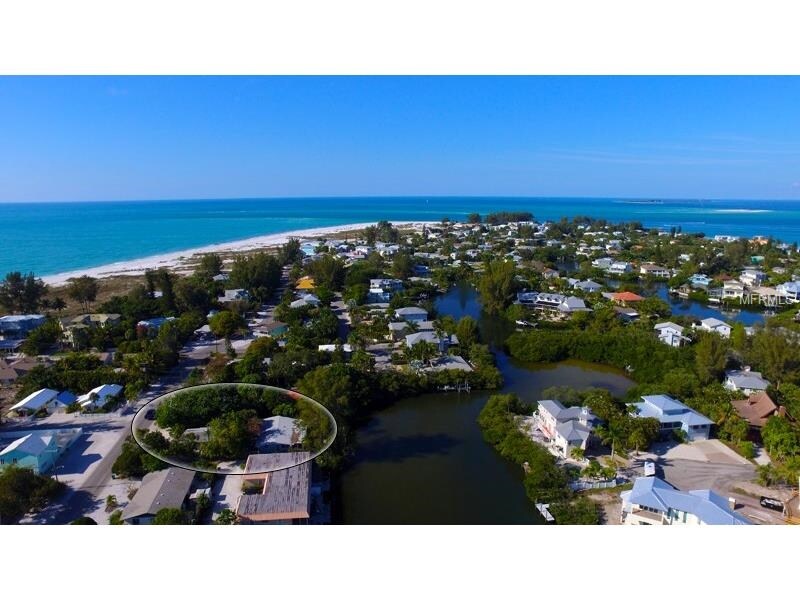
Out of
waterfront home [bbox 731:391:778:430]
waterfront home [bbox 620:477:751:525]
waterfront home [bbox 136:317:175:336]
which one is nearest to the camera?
waterfront home [bbox 620:477:751:525]

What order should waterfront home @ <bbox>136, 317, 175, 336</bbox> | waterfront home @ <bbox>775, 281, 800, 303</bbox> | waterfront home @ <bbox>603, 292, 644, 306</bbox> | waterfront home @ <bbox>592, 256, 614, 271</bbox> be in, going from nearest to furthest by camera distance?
waterfront home @ <bbox>136, 317, 175, 336</bbox> → waterfront home @ <bbox>603, 292, 644, 306</bbox> → waterfront home @ <bbox>775, 281, 800, 303</bbox> → waterfront home @ <bbox>592, 256, 614, 271</bbox>

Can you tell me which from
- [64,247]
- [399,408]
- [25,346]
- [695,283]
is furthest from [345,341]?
[64,247]

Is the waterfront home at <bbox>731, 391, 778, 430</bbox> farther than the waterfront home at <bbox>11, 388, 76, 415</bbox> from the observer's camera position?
No

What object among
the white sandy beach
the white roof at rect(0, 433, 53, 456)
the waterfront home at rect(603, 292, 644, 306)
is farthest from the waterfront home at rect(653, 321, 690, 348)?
the white sandy beach

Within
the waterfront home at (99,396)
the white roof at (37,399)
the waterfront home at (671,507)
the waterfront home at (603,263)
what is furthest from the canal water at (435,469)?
the waterfront home at (603,263)

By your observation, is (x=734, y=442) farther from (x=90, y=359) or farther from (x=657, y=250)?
(x=657, y=250)

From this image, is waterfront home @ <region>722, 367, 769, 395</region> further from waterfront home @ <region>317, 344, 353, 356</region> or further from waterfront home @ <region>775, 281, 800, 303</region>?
waterfront home @ <region>775, 281, 800, 303</region>

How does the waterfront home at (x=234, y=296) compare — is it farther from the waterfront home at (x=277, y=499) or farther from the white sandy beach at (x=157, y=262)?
the waterfront home at (x=277, y=499)

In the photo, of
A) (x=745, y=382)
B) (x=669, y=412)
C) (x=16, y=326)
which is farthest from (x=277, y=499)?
(x=16, y=326)
